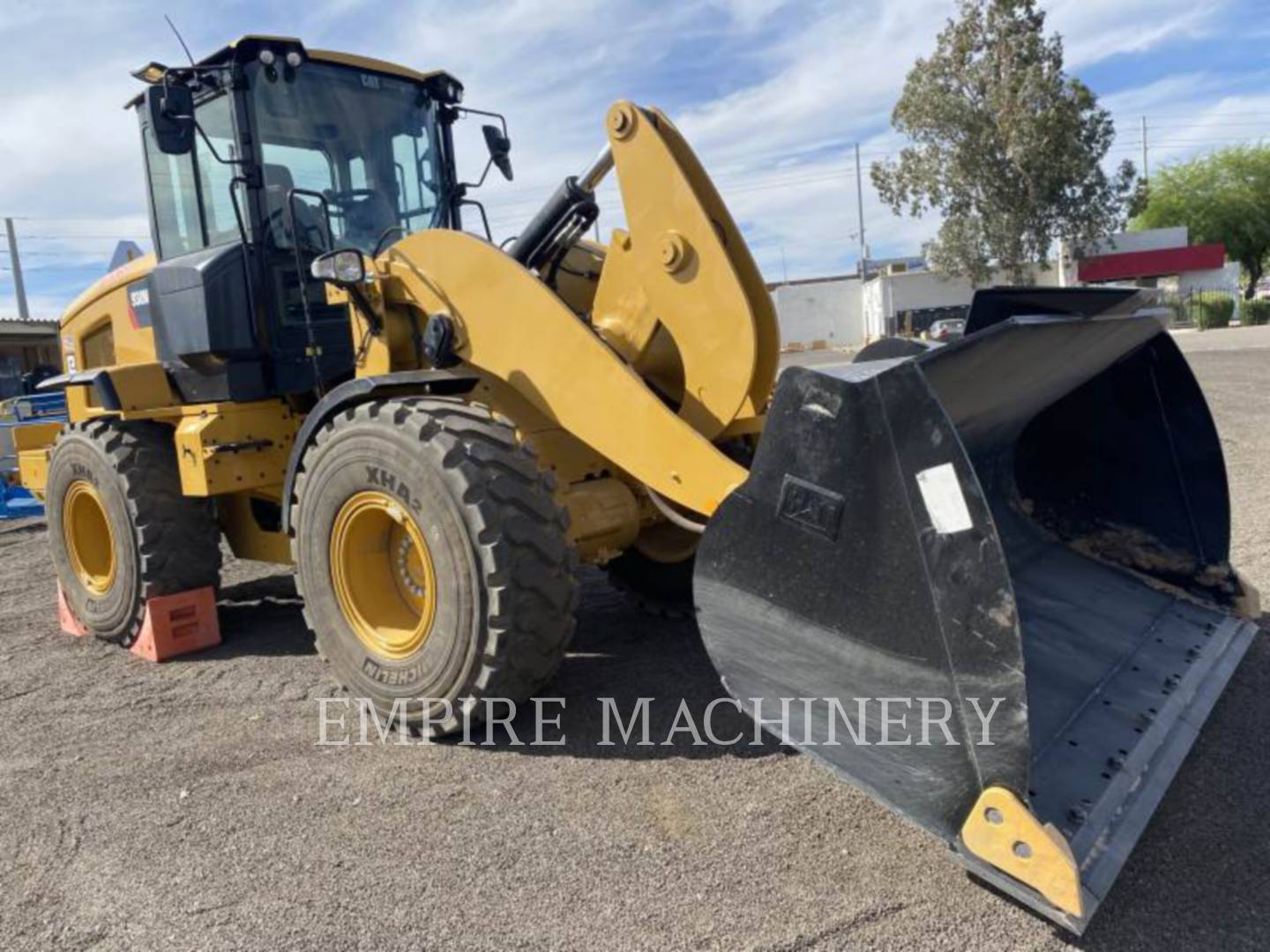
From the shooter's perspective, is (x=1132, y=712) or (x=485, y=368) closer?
(x=1132, y=712)

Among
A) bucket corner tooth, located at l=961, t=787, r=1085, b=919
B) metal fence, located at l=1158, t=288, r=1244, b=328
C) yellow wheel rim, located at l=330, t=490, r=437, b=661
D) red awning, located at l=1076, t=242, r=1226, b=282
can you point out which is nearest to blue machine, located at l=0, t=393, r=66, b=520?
yellow wheel rim, located at l=330, t=490, r=437, b=661

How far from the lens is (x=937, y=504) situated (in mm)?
2354

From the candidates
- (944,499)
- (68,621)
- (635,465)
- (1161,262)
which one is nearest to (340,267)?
(635,465)

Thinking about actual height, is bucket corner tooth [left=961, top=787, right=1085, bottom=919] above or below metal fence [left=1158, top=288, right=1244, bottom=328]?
below

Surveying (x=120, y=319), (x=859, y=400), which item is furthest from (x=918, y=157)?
(x=859, y=400)

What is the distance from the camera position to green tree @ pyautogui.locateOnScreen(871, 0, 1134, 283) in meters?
28.1

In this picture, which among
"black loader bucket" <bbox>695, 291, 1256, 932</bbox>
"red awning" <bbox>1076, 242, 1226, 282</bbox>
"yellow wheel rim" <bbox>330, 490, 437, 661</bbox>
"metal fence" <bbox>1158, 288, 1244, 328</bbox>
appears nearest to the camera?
"black loader bucket" <bbox>695, 291, 1256, 932</bbox>

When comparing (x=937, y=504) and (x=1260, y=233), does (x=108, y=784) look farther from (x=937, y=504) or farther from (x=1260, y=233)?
(x=1260, y=233)

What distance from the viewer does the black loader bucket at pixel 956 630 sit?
2.25 m

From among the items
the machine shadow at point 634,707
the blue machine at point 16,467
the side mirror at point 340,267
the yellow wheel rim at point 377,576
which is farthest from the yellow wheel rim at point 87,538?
the blue machine at point 16,467

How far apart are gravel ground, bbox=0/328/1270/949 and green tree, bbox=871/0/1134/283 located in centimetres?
2813

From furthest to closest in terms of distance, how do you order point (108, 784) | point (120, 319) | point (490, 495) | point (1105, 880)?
1. point (120, 319)
2. point (108, 784)
3. point (490, 495)
4. point (1105, 880)

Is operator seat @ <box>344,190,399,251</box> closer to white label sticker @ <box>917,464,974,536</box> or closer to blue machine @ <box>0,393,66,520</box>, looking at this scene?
white label sticker @ <box>917,464,974,536</box>

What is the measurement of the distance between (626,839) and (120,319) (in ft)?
15.1
